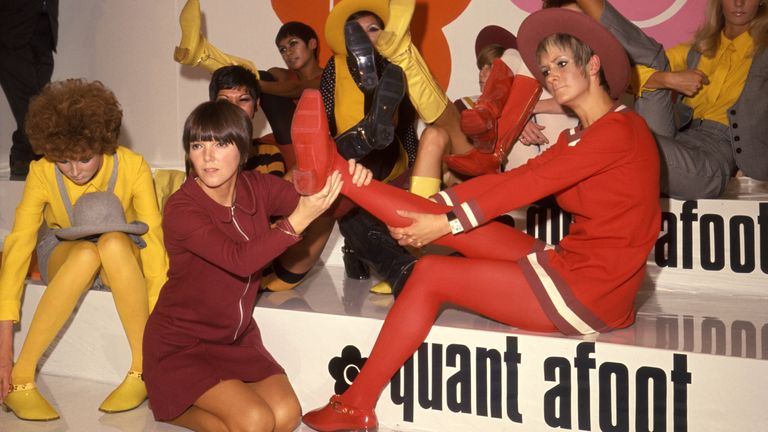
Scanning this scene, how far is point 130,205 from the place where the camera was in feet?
9.11

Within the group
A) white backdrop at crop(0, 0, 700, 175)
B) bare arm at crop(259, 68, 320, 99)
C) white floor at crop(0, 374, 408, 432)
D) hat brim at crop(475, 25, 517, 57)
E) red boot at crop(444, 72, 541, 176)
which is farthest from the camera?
white backdrop at crop(0, 0, 700, 175)

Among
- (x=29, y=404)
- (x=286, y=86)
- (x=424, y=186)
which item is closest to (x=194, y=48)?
(x=286, y=86)

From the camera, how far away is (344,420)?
2.20m

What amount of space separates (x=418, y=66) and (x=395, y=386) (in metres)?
1.02

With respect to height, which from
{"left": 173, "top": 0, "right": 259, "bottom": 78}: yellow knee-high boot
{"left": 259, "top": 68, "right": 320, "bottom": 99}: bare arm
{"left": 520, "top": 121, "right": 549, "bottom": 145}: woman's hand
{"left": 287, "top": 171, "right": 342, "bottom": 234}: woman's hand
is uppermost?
{"left": 173, "top": 0, "right": 259, "bottom": 78}: yellow knee-high boot

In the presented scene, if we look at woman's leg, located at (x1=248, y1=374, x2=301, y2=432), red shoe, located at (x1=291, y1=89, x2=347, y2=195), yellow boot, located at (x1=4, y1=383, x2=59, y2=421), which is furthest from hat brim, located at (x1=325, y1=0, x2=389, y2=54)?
yellow boot, located at (x1=4, y1=383, x2=59, y2=421)

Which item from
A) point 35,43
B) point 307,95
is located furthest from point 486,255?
point 35,43

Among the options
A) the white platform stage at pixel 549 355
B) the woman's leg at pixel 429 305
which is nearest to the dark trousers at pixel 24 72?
the white platform stage at pixel 549 355

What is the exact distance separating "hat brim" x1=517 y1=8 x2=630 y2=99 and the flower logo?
3.23ft

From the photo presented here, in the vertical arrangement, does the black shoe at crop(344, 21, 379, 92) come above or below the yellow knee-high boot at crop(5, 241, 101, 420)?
above

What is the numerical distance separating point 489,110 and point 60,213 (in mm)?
1375

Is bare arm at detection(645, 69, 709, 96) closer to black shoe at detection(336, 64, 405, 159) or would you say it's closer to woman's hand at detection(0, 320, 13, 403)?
black shoe at detection(336, 64, 405, 159)

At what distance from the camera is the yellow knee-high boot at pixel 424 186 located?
2.60 meters

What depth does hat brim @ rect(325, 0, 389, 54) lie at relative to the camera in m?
3.04
